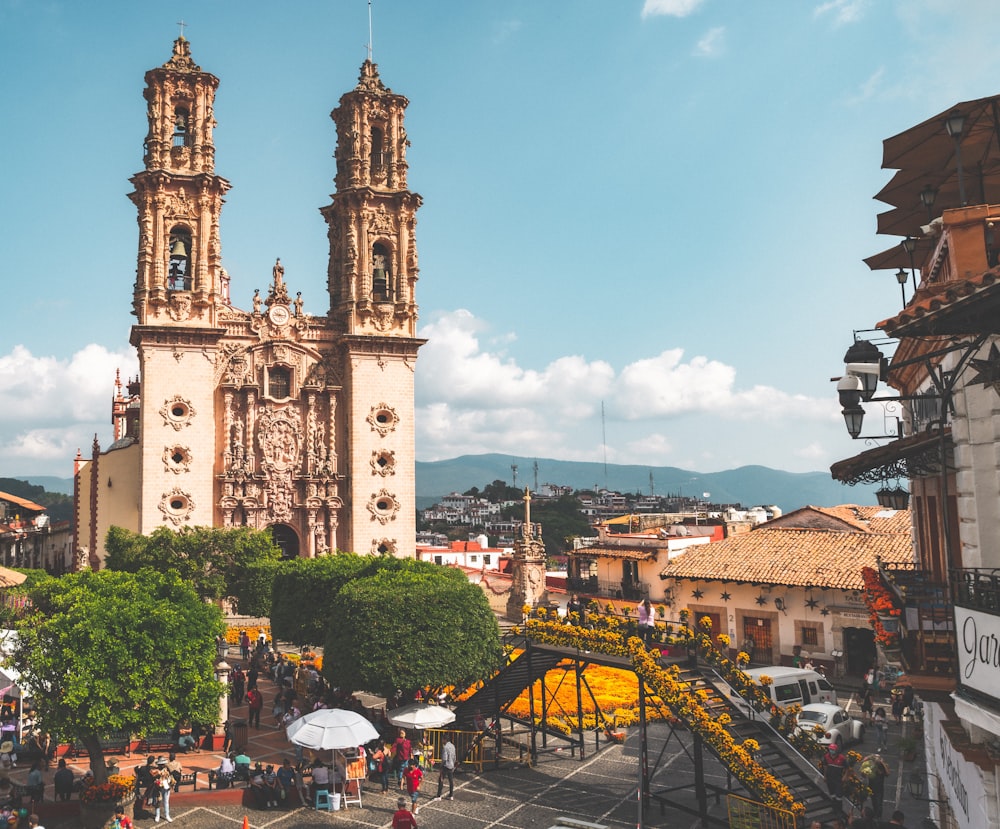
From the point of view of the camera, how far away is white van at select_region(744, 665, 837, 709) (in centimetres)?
2362

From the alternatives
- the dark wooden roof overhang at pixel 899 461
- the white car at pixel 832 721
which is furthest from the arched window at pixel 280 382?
the dark wooden roof overhang at pixel 899 461

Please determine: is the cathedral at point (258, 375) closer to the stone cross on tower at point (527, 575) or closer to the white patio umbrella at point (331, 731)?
the stone cross on tower at point (527, 575)

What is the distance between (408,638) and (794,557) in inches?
666

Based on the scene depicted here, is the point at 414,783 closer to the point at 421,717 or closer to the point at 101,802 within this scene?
the point at 421,717

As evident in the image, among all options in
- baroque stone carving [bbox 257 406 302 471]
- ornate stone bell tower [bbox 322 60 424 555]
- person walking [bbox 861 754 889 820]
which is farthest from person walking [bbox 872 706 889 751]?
baroque stone carving [bbox 257 406 302 471]

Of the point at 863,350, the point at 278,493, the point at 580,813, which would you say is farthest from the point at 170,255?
the point at 863,350

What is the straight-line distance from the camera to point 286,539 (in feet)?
150

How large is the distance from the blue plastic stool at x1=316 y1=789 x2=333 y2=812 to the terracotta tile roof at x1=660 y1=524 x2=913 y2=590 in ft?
60.0

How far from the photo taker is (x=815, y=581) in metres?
30.1

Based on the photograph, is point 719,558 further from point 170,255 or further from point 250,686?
point 170,255

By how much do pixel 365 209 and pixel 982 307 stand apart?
41961mm

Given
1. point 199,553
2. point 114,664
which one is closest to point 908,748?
point 114,664

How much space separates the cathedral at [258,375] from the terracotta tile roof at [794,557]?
1706cm

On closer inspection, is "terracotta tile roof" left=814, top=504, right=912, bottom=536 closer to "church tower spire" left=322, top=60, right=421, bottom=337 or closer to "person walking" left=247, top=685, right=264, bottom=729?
"person walking" left=247, top=685, right=264, bottom=729
